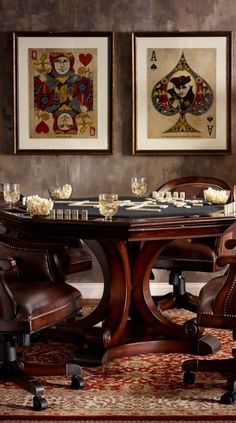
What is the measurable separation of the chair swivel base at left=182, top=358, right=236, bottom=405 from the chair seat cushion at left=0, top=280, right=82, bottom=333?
0.66 metres

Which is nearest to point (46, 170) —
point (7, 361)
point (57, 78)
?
point (57, 78)

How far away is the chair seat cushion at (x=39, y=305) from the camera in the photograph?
12.8ft

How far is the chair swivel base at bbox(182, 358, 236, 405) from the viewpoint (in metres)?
4.02

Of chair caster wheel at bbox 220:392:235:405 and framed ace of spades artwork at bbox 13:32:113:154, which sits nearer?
chair caster wheel at bbox 220:392:235:405

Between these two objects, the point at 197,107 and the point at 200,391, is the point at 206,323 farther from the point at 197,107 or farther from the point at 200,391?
the point at 197,107

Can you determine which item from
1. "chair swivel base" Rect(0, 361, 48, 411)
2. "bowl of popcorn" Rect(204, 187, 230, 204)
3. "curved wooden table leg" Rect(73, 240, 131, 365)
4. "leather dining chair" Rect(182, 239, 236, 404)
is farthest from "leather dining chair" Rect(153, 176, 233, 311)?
"chair swivel base" Rect(0, 361, 48, 411)

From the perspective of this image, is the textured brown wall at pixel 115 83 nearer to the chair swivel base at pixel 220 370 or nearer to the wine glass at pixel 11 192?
the wine glass at pixel 11 192

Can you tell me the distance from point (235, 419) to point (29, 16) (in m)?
3.87

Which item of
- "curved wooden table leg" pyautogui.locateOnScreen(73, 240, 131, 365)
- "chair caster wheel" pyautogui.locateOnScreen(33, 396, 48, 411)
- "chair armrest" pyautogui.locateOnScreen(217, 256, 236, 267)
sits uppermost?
"chair armrest" pyautogui.locateOnScreen(217, 256, 236, 267)

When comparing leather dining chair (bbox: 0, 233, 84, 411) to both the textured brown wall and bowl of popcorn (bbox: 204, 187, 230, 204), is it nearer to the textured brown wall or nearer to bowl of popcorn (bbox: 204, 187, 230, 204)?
bowl of popcorn (bbox: 204, 187, 230, 204)

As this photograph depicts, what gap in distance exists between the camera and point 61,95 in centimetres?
661

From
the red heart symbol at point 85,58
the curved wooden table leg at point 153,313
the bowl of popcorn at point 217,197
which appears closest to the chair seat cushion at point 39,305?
the curved wooden table leg at point 153,313

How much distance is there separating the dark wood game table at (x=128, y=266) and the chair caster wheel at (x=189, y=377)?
0.42m

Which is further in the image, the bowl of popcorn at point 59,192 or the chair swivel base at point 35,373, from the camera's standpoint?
the bowl of popcorn at point 59,192
